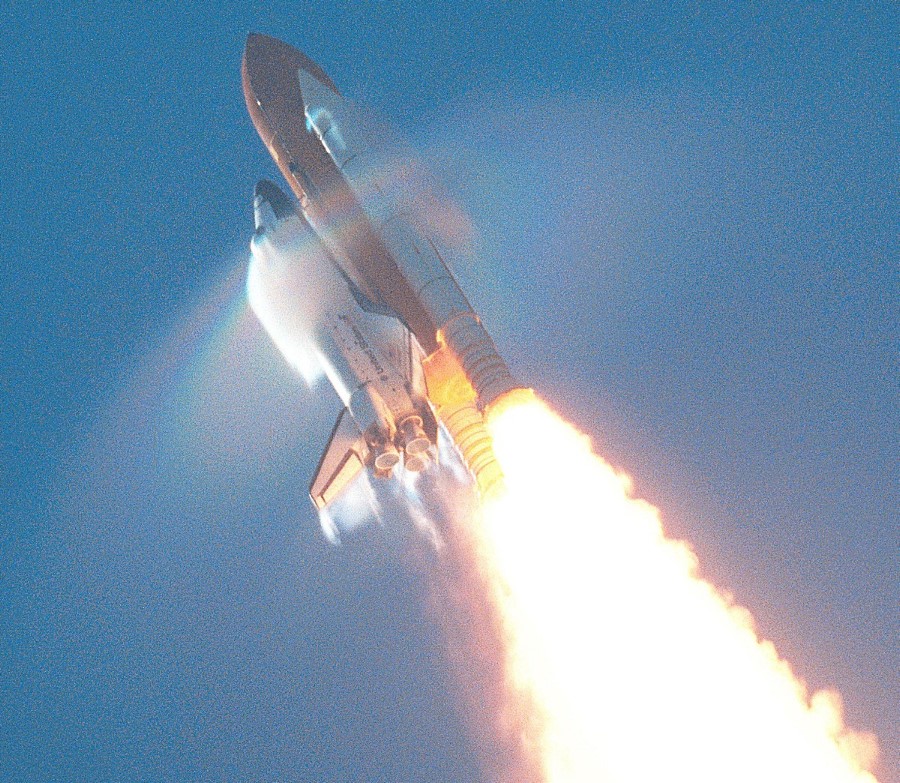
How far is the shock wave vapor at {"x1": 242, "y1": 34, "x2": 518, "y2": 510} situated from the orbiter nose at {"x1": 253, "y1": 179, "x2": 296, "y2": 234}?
0.15 feet

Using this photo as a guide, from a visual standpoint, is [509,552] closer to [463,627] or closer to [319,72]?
[463,627]

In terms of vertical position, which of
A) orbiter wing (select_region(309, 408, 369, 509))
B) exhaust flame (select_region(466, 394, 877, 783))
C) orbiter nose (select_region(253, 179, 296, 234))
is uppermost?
orbiter nose (select_region(253, 179, 296, 234))

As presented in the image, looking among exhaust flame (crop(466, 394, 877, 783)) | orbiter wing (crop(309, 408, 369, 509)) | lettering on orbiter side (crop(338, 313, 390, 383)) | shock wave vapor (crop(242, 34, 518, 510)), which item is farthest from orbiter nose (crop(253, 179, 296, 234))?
exhaust flame (crop(466, 394, 877, 783))

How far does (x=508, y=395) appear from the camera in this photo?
27391 mm

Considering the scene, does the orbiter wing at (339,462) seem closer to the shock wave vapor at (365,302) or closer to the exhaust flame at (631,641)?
the shock wave vapor at (365,302)

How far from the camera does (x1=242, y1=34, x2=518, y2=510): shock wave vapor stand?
2803 centimetres

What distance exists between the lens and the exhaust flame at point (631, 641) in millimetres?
26406

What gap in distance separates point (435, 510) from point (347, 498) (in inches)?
141

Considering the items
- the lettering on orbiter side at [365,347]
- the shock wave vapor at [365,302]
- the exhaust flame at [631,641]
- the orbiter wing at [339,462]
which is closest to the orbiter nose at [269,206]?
the shock wave vapor at [365,302]

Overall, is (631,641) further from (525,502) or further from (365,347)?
(365,347)

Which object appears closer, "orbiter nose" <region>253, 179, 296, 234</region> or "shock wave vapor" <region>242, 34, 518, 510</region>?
"shock wave vapor" <region>242, 34, 518, 510</region>

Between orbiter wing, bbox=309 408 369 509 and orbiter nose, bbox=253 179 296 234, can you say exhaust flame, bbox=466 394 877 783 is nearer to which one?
orbiter wing, bbox=309 408 369 509

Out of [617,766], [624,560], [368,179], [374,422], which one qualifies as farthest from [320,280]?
[617,766]

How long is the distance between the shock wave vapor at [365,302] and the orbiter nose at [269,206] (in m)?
0.04
